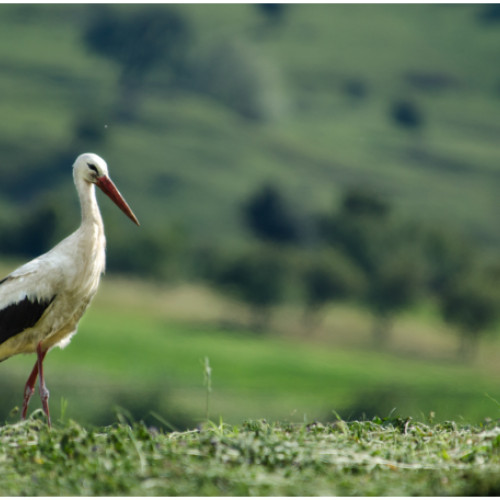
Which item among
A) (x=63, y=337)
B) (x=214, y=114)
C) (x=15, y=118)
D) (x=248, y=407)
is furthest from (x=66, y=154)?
(x=63, y=337)

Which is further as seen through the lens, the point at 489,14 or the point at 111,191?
the point at 489,14

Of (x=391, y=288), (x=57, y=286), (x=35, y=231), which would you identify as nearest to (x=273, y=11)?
(x=391, y=288)

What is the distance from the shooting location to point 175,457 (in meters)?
5.17

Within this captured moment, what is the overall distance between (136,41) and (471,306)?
170 feet

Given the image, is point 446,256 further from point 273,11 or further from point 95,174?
point 95,174

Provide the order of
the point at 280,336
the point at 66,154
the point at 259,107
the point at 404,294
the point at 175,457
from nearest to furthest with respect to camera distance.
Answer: the point at 175,457, the point at 280,336, the point at 404,294, the point at 66,154, the point at 259,107

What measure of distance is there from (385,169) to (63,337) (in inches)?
3215

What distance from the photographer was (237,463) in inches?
203

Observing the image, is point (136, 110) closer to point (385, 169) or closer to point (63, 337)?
point (385, 169)

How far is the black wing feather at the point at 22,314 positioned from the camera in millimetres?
7445

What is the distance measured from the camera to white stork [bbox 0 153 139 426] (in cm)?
745

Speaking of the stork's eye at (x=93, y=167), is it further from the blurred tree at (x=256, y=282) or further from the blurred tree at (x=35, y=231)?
the blurred tree at (x=35, y=231)

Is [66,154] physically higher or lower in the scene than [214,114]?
lower

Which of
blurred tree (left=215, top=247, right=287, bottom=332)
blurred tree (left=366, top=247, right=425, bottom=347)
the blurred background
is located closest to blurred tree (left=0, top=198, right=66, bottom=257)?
the blurred background
